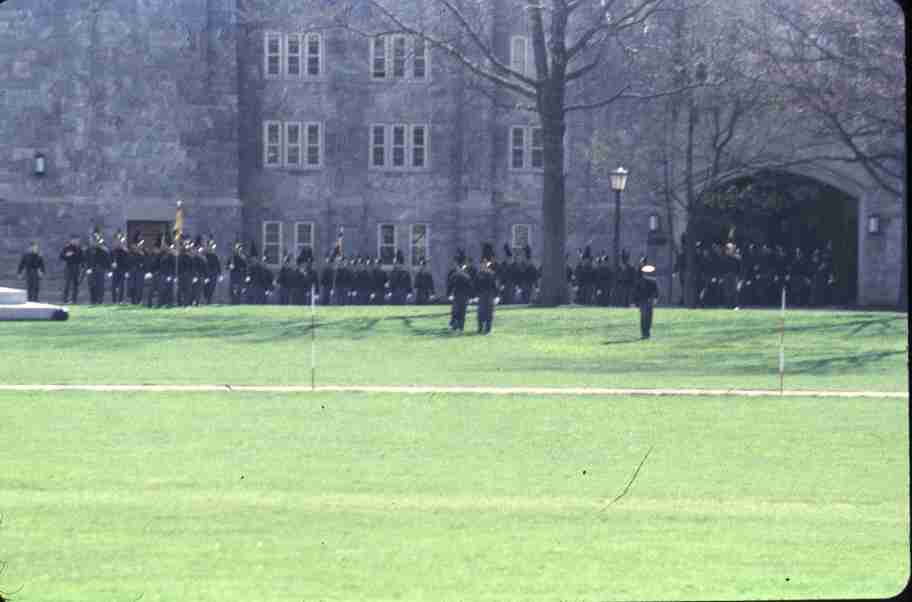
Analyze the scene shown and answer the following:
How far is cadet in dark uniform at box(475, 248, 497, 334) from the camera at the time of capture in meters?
39.6

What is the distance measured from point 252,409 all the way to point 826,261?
38.4m

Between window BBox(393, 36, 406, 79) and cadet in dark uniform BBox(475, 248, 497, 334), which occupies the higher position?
window BBox(393, 36, 406, 79)

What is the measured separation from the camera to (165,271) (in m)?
47.4

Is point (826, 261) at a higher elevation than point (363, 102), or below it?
below

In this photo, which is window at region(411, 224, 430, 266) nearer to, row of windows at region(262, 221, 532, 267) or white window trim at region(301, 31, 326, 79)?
row of windows at region(262, 221, 532, 267)

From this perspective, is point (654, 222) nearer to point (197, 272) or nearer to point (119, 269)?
point (197, 272)

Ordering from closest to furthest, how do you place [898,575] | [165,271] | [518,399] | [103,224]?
[898,575]
[518,399]
[165,271]
[103,224]

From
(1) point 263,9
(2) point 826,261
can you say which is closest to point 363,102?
(1) point 263,9

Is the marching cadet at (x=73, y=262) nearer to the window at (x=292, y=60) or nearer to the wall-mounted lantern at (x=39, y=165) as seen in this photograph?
the wall-mounted lantern at (x=39, y=165)

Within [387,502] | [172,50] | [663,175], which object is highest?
[172,50]

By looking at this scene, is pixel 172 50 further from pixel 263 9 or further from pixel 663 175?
pixel 663 175

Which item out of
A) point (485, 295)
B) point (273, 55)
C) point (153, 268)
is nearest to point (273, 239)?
point (273, 55)

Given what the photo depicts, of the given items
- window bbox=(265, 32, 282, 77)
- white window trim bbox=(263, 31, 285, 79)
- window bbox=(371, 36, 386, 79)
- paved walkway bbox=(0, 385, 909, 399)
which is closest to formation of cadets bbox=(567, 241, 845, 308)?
window bbox=(371, 36, 386, 79)

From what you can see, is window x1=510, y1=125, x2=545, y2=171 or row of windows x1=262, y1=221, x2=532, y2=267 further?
window x1=510, y1=125, x2=545, y2=171
